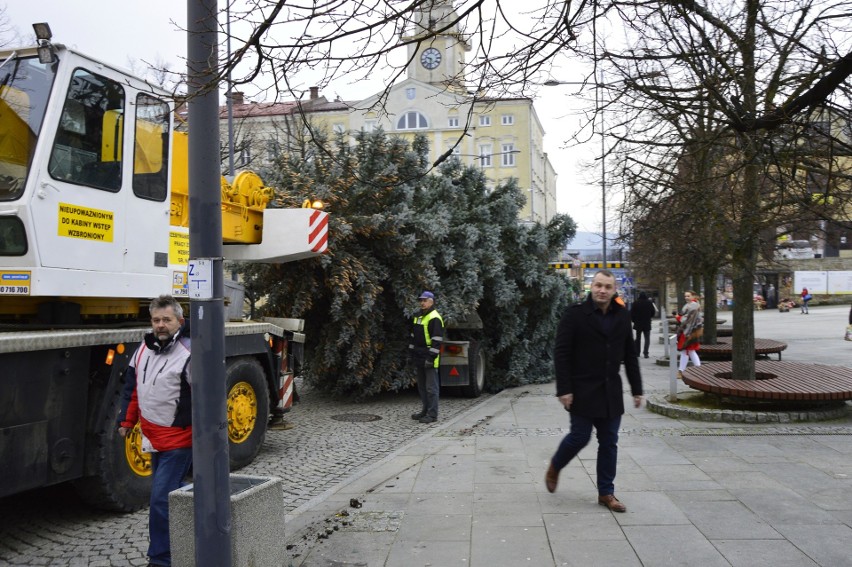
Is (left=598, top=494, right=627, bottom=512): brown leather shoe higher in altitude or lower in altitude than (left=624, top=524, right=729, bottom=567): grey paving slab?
higher

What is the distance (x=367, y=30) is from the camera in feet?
14.3

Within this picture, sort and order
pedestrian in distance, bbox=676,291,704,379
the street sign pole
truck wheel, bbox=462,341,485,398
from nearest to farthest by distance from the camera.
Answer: the street sign pole → truck wheel, bbox=462,341,485,398 → pedestrian in distance, bbox=676,291,704,379

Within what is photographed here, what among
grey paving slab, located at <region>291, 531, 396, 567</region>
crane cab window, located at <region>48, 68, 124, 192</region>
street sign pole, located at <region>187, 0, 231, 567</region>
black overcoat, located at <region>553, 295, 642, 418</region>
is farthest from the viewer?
black overcoat, located at <region>553, 295, 642, 418</region>

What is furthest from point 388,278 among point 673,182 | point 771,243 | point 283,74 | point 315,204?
point 771,243

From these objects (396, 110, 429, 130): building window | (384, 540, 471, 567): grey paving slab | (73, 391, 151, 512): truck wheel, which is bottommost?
(384, 540, 471, 567): grey paving slab

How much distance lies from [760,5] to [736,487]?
4039mm

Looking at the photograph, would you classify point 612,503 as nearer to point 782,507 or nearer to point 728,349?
point 782,507

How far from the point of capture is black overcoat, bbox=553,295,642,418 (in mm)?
5473

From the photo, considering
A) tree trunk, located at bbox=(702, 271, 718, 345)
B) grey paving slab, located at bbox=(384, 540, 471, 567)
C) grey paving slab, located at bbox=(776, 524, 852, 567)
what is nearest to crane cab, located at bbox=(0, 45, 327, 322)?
grey paving slab, located at bbox=(384, 540, 471, 567)

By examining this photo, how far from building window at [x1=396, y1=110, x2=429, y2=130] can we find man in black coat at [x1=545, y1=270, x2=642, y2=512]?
54588 mm

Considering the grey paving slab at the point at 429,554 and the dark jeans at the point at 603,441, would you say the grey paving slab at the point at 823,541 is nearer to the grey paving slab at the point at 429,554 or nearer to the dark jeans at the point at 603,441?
the dark jeans at the point at 603,441

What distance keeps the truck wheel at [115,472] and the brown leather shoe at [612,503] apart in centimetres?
355

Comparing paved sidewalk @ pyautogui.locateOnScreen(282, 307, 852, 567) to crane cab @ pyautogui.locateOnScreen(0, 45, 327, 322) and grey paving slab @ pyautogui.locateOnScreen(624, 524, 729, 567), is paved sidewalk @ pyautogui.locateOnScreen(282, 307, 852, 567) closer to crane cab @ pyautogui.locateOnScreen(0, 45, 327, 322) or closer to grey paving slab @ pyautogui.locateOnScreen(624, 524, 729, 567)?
grey paving slab @ pyautogui.locateOnScreen(624, 524, 729, 567)

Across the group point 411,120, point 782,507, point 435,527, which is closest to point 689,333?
point 782,507
